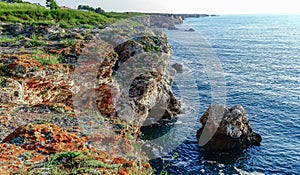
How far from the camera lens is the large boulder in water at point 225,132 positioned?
101 ft

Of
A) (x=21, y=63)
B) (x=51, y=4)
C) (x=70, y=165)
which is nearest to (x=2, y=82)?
(x=21, y=63)

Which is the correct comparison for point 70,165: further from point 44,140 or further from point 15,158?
point 44,140

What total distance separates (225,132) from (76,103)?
17240mm

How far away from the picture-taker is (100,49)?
82.9ft

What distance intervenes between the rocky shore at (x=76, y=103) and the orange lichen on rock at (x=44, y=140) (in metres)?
0.04

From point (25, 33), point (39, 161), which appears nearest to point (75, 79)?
point (39, 161)

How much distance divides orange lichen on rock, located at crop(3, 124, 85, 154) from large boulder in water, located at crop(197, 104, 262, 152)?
2121 centimetres

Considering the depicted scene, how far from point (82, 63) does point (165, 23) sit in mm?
164316

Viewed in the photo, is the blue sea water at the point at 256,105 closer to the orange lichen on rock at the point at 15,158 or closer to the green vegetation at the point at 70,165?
the green vegetation at the point at 70,165

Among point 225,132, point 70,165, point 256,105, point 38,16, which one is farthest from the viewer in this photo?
point 38,16

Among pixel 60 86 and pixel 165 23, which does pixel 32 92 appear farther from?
pixel 165 23

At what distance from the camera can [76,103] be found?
22.2 metres

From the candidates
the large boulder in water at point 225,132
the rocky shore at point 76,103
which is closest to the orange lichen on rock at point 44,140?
the rocky shore at point 76,103

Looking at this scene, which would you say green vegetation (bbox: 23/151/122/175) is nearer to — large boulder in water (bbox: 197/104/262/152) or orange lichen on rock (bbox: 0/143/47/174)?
orange lichen on rock (bbox: 0/143/47/174)
